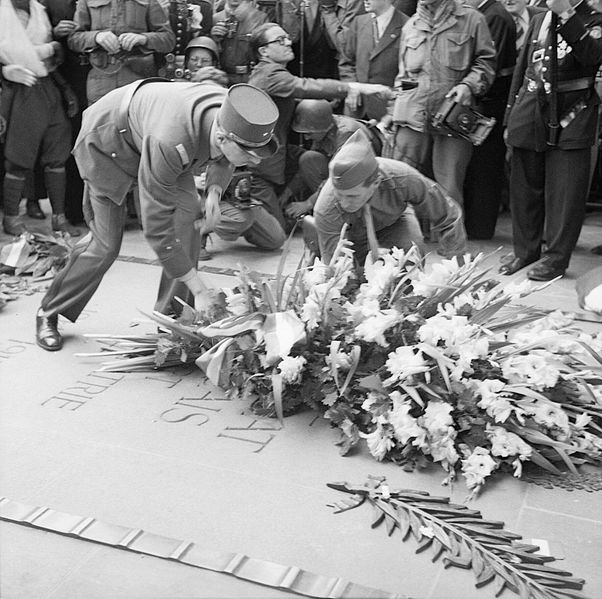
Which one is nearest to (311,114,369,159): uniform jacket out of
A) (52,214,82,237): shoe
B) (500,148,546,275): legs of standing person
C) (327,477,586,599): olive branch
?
(500,148,546,275): legs of standing person

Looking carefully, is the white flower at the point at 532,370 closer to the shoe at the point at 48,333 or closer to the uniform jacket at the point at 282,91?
the shoe at the point at 48,333

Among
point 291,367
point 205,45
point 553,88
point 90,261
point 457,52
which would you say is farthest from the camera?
point 205,45

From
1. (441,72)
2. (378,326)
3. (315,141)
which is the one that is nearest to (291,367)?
(378,326)

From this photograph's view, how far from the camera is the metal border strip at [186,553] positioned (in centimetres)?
244

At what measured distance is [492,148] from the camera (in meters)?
6.43

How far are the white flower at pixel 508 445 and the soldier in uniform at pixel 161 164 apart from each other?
1.40 meters

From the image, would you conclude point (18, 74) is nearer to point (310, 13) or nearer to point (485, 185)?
point (310, 13)

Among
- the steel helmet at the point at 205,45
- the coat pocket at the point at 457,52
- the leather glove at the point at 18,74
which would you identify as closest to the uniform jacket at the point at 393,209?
the coat pocket at the point at 457,52

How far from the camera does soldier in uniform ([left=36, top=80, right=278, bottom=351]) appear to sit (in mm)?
3510

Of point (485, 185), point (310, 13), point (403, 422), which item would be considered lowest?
point (403, 422)

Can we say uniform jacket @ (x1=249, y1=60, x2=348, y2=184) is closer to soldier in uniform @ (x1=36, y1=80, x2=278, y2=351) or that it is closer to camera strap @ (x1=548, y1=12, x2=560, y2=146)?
camera strap @ (x1=548, y1=12, x2=560, y2=146)

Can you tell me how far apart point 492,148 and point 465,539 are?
428 centimetres

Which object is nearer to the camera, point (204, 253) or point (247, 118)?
point (247, 118)

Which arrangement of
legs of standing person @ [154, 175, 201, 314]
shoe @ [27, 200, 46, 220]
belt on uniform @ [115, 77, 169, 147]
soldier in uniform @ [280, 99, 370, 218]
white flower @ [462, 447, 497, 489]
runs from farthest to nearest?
1. shoe @ [27, 200, 46, 220]
2. soldier in uniform @ [280, 99, 370, 218]
3. legs of standing person @ [154, 175, 201, 314]
4. belt on uniform @ [115, 77, 169, 147]
5. white flower @ [462, 447, 497, 489]
